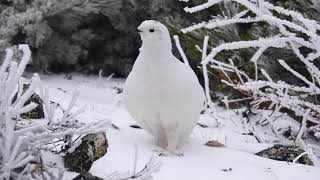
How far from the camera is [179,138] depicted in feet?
8.83

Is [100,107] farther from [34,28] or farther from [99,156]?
[99,156]

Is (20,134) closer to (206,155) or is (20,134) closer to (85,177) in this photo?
(85,177)

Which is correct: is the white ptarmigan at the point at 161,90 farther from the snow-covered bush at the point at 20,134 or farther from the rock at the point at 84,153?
the snow-covered bush at the point at 20,134

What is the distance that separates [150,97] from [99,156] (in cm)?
50

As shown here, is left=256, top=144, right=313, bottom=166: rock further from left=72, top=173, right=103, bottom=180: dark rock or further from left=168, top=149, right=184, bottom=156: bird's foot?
left=72, top=173, right=103, bottom=180: dark rock

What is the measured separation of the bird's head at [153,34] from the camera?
2.57m

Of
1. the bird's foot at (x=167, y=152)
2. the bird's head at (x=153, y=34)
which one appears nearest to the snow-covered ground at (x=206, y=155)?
the bird's foot at (x=167, y=152)

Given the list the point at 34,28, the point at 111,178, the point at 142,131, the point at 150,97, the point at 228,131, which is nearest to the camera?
the point at 111,178

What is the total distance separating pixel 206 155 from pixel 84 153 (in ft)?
2.39

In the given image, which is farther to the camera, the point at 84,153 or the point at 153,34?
the point at 153,34

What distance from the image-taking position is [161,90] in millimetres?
2537

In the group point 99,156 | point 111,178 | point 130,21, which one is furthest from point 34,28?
point 111,178

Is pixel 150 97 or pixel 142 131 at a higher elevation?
pixel 150 97

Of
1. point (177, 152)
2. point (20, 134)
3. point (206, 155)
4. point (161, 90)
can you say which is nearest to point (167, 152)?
point (177, 152)
